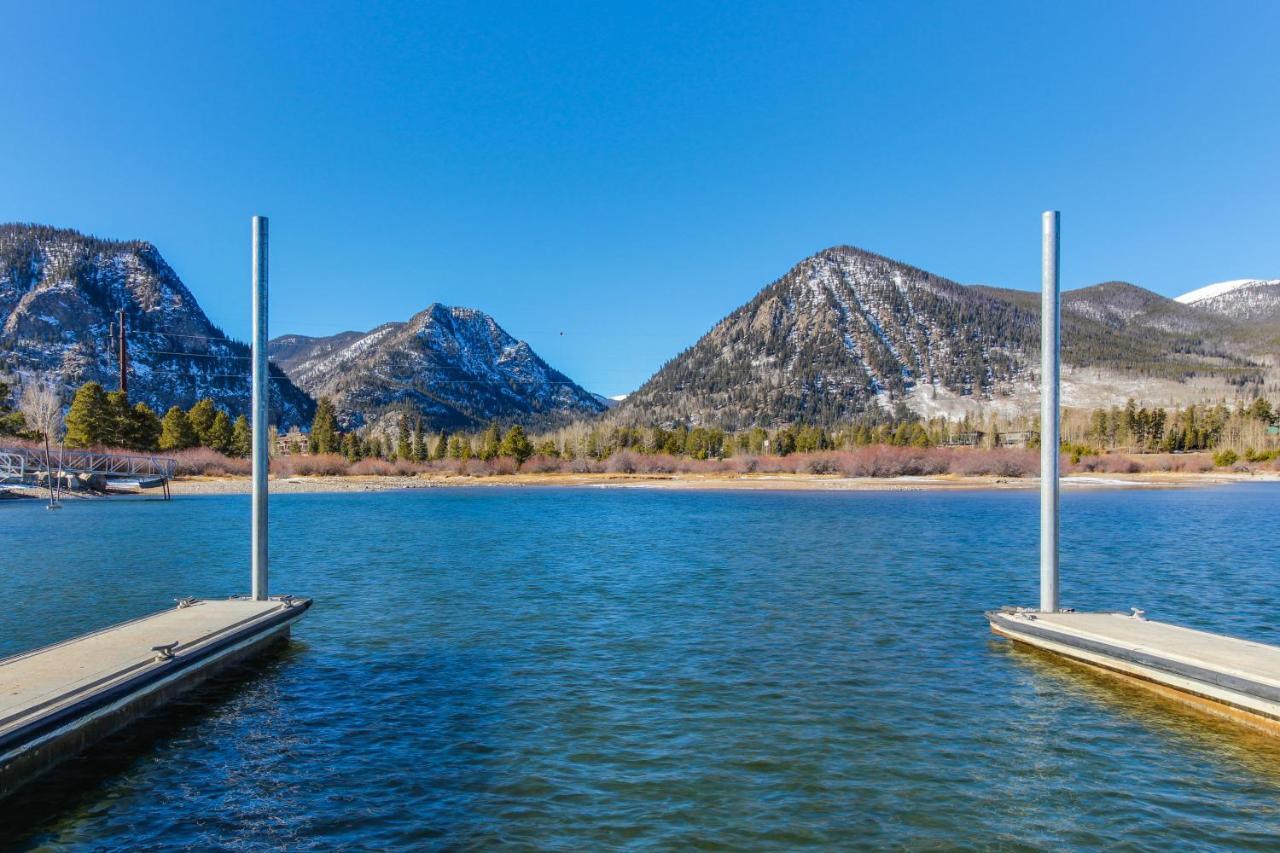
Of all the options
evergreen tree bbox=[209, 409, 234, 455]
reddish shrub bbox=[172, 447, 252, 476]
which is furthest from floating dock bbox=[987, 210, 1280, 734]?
evergreen tree bbox=[209, 409, 234, 455]

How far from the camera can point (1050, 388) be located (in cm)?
1958

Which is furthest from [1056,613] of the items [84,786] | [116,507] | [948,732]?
[116,507]

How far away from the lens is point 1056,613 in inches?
787

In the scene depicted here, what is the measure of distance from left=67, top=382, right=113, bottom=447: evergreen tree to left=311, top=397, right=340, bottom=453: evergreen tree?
63.2 meters

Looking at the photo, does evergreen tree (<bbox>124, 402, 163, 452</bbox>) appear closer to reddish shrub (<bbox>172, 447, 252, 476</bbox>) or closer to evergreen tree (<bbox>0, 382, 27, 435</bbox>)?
reddish shrub (<bbox>172, 447, 252, 476</bbox>)

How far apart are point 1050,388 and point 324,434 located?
187444 millimetres

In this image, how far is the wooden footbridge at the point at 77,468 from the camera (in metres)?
89.8

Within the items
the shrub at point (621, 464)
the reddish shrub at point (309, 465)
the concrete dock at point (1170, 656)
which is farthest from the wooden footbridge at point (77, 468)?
the shrub at point (621, 464)

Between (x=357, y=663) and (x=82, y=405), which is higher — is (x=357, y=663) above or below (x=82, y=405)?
below

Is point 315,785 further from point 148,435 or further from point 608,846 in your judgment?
point 148,435

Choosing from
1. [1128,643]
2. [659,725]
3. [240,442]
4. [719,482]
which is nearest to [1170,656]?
[1128,643]

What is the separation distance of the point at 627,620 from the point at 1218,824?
1553cm

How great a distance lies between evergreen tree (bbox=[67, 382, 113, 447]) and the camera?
122 m

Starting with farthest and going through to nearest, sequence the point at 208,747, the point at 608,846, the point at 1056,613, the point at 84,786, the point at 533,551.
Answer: the point at 533,551 < the point at 1056,613 < the point at 208,747 < the point at 84,786 < the point at 608,846
